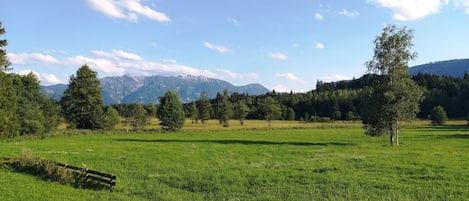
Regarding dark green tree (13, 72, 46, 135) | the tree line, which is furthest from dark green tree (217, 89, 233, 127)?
dark green tree (13, 72, 46, 135)

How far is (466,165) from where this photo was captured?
29734 millimetres

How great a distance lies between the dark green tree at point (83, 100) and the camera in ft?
286

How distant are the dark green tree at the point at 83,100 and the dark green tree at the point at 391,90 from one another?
63.2 meters

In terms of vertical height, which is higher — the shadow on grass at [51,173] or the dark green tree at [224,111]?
the dark green tree at [224,111]

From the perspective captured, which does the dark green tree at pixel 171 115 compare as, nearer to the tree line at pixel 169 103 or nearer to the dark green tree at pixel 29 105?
the tree line at pixel 169 103

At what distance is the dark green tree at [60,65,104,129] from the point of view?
286ft

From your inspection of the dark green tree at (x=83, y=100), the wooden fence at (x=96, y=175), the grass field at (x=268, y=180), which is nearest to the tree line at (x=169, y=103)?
the dark green tree at (x=83, y=100)

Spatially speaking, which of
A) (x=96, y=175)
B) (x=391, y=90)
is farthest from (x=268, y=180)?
(x=391, y=90)

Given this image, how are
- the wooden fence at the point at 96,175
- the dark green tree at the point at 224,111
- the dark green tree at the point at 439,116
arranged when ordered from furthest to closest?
1. the dark green tree at the point at 224,111
2. the dark green tree at the point at 439,116
3. the wooden fence at the point at 96,175

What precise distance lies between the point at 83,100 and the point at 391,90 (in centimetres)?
6745

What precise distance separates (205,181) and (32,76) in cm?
7063

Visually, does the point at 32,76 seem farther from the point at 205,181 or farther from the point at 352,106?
the point at 352,106

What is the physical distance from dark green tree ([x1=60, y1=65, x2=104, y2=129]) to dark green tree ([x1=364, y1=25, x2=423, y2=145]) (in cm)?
6325

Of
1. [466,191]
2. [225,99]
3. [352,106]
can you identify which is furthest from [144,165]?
[352,106]
